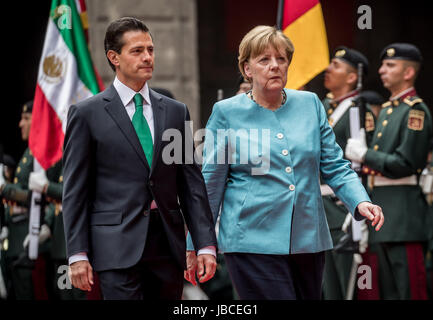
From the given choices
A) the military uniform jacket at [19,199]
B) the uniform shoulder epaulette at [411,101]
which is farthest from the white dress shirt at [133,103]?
the military uniform jacket at [19,199]

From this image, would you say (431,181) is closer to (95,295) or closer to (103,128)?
(95,295)

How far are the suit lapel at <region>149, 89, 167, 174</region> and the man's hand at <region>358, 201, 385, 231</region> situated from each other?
96cm

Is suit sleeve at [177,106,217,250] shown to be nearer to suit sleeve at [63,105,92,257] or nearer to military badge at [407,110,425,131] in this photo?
suit sleeve at [63,105,92,257]

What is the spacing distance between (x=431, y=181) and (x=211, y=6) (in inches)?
159

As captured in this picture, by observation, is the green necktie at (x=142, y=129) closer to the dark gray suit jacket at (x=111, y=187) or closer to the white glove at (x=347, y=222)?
the dark gray suit jacket at (x=111, y=187)

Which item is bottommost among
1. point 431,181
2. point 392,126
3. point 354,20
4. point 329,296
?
point 329,296

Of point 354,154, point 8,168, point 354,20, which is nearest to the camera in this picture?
point 354,154

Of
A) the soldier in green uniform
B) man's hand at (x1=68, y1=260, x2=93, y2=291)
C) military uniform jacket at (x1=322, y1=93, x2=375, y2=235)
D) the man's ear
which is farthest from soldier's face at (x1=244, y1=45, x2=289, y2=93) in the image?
the soldier in green uniform

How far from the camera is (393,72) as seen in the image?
701 cm

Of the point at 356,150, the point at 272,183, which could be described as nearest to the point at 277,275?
the point at 272,183

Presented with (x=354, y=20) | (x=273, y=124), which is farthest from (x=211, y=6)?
(x=273, y=124)

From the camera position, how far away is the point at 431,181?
7121 millimetres

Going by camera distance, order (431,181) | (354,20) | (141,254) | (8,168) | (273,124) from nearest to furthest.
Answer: (141,254) < (273,124) < (431,181) < (8,168) < (354,20)

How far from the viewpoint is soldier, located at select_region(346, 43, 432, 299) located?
6.64 metres
